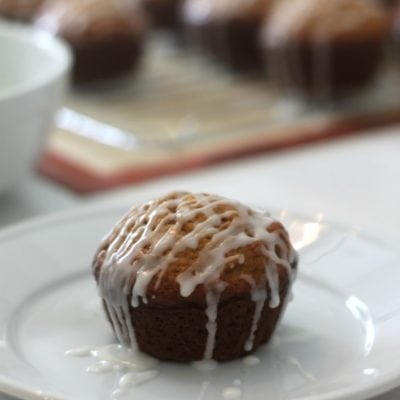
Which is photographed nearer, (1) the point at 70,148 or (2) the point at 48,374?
(2) the point at 48,374

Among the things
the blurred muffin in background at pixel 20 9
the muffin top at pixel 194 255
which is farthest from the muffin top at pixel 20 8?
the muffin top at pixel 194 255

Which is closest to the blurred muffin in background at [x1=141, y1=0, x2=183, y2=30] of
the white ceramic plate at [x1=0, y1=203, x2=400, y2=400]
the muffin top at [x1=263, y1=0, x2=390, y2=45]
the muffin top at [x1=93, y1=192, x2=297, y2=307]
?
the muffin top at [x1=263, y1=0, x2=390, y2=45]

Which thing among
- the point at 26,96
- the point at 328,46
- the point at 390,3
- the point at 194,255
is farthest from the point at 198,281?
the point at 390,3

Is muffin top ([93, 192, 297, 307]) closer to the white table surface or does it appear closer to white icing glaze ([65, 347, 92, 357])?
white icing glaze ([65, 347, 92, 357])

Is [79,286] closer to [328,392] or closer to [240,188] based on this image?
[328,392]

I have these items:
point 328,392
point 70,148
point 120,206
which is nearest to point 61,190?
point 70,148

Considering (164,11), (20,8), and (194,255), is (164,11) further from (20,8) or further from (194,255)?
(194,255)
